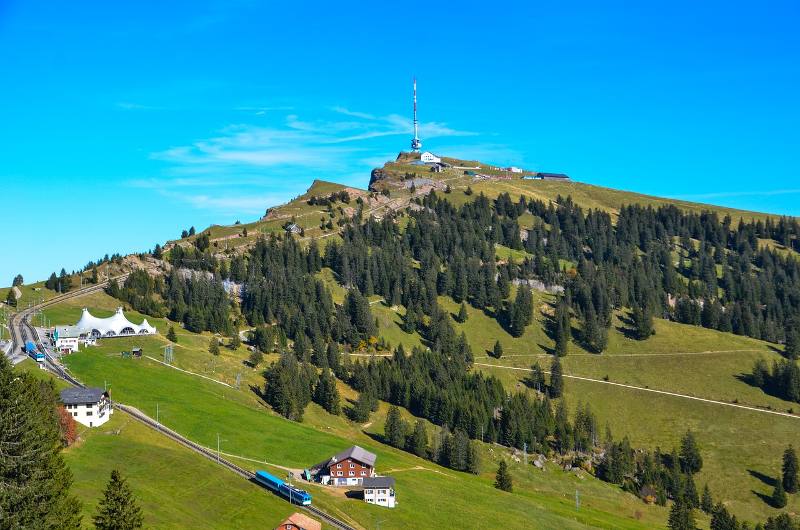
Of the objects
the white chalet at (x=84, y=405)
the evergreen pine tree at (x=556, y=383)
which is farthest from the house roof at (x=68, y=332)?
the evergreen pine tree at (x=556, y=383)

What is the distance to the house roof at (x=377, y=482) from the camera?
10381cm

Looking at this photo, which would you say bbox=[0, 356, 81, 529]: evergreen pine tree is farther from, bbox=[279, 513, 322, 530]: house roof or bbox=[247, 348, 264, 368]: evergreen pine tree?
bbox=[247, 348, 264, 368]: evergreen pine tree

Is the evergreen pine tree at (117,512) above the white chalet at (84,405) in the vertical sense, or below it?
above

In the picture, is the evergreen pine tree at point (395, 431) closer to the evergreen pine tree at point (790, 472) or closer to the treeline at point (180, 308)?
the treeline at point (180, 308)

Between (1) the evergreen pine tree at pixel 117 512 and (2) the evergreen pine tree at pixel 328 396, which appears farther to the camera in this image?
(2) the evergreen pine tree at pixel 328 396

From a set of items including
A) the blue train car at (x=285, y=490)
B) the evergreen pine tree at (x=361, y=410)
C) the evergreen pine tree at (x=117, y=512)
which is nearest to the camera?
the evergreen pine tree at (x=117, y=512)

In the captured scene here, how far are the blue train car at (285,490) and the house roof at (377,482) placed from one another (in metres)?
9.66

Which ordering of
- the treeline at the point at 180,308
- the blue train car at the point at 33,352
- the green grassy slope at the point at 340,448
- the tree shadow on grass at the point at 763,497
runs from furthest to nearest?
1. the treeline at the point at 180,308
2. the tree shadow on grass at the point at 763,497
3. the blue train car at the point at 33,352
4. the green grassy slope at the point at 340,448

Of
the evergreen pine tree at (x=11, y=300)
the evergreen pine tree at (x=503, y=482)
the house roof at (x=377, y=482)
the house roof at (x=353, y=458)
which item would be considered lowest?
the evergreen pine tree at (x=503, y=482)

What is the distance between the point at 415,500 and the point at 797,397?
135624mm

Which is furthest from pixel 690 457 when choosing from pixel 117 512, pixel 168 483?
pixel 117 512

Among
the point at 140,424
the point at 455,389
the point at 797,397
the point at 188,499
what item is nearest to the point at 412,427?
the point at 455,389

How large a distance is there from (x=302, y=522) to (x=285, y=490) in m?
14.4

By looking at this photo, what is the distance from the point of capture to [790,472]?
515ft
